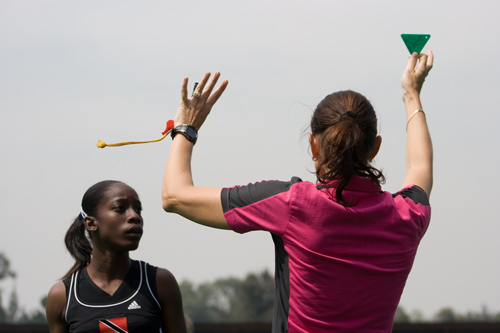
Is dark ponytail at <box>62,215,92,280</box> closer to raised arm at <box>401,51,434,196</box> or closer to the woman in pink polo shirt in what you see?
the woman in pink polo shirt

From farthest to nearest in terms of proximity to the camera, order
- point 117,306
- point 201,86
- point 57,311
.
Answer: point 57,311 → point 117,306 → point 201,86

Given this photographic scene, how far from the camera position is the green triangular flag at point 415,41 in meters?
3.88

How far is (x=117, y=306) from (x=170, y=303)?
0.39 metres

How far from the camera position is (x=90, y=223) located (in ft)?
18.1

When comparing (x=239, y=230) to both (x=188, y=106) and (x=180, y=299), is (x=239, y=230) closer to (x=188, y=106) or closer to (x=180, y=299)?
(x=188, y=106)

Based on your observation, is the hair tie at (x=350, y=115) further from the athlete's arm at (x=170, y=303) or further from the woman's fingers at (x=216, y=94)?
the athlete's arm at (x=170, y=303)

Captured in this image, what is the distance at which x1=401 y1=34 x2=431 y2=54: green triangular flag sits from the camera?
12.7 ft

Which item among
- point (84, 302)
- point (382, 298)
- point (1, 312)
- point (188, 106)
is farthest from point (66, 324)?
point (1, 312)

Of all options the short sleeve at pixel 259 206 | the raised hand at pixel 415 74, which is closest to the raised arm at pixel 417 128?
the raised hand at pixel 415 74

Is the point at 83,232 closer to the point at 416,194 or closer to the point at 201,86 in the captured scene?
the point at 201,86

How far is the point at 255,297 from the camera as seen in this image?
269ft

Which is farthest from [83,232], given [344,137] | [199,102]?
[344,137]

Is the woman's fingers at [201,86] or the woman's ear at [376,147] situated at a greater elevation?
the woman's fingers at [201,86]

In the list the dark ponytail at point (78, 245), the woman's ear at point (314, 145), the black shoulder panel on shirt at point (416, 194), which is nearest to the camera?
the woman's ear at point (314, 145)
